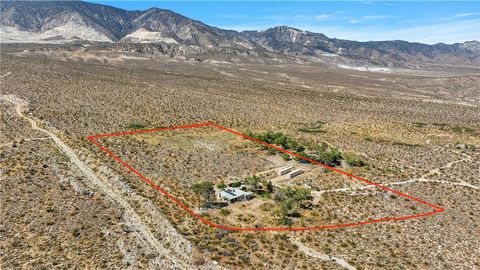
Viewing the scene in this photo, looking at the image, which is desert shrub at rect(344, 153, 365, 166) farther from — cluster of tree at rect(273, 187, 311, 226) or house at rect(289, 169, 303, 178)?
cluster of tree at rect(273, 187, 311, 226)

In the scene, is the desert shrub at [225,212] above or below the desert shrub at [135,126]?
below

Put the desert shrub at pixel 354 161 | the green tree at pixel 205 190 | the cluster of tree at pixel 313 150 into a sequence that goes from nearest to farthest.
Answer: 1. the green tree at pixel 205 190
2. the desert shrub at pixel 354 161
3. the cluster of tree at pixel 313 150

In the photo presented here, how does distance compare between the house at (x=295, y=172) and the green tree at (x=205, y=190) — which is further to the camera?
the house at (x=295, y=172)

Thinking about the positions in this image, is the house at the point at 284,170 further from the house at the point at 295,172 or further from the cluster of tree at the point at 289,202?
the cluster of tree at the point at 289,202

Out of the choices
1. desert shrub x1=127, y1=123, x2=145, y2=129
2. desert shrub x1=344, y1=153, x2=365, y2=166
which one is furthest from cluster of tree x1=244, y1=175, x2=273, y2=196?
desert shrub x1=127, y1=123, x2=145, y2=129

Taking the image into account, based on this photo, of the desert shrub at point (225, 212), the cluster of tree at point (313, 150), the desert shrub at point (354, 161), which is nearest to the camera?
the desert shrub at point (225, 212)

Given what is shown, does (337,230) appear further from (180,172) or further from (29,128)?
(29,128)

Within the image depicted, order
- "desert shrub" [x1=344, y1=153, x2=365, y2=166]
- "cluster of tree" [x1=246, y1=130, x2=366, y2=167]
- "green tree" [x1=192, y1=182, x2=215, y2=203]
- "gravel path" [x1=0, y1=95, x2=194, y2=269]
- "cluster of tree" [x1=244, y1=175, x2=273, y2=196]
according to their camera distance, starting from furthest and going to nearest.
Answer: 1. "cluster of tree" [x1=246, y1=130, x2=366, y2=167]
2. "desert shrub" [x1=344, y1=153, x2=365, y2=166]
3. "cluster of tree" [x1=244, y1=175, x2=273, y2=196]
4. "green tree" [x1=192, y1=182, x2=215, y2=203]
5. "gravel path" [x1=0, y1=95, x2=194, y2=269]

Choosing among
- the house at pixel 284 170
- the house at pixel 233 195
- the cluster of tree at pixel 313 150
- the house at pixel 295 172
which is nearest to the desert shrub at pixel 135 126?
the cluster of tree at pixel 313 150

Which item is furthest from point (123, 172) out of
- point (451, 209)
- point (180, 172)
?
point (451, 209)
